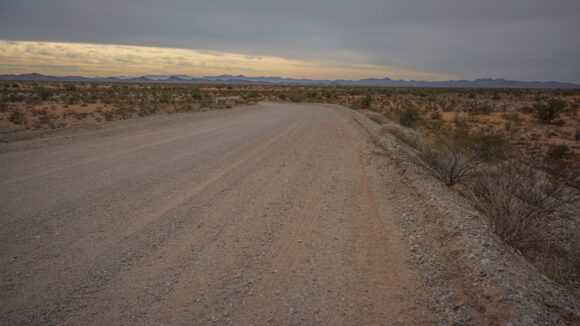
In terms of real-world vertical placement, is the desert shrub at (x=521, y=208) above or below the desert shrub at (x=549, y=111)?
below

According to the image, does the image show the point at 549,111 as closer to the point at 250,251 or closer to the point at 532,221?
the point at 532,221

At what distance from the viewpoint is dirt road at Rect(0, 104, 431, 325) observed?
2889 mm

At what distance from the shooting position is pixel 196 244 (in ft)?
13.1

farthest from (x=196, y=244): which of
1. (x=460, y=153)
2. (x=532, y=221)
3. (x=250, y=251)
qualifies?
(x=460, y=153)

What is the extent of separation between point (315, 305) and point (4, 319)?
296 cm

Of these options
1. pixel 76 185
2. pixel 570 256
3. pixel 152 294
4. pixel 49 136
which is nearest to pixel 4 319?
pixel 152 294

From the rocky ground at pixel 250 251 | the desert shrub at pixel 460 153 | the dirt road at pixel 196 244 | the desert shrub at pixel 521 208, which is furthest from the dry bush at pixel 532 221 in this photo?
the dirt road at pixel 196 244

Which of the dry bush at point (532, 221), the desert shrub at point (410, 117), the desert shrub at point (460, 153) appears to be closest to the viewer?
the dry bush at point (532, 221)

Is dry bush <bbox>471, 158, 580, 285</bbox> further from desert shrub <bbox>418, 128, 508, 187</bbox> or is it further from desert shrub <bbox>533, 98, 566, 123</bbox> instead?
desert shrub <bbox>533, 98, 566, 123</bbox>

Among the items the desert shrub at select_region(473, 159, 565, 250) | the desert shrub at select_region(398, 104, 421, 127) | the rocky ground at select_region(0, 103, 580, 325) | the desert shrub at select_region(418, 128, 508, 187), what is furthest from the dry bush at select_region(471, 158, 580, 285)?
the desert shrub at select_region(398, 104, 421, 127)

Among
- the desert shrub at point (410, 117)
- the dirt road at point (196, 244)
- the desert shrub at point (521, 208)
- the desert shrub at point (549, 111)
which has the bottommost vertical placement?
the dirt road at point (196, 244)

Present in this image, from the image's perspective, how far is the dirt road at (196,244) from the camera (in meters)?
2.89

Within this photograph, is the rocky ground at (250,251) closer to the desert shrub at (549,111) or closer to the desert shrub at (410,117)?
the desert shrub at (410,117)

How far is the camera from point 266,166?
25.7 feet
